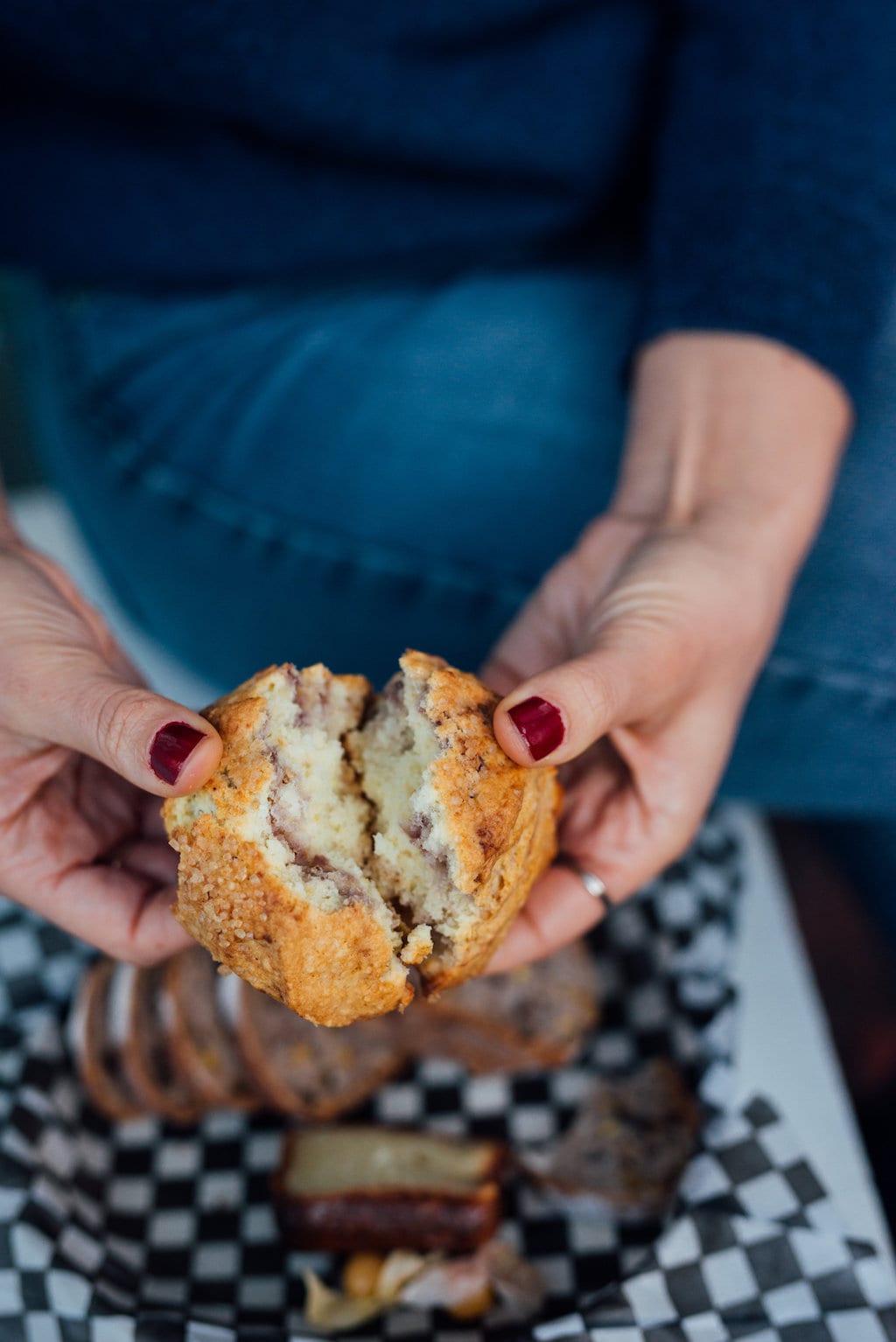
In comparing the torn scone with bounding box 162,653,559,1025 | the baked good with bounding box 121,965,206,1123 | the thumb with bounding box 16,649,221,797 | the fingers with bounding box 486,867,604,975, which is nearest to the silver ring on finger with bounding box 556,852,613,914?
the fingers with bounding box 486,867,604,975

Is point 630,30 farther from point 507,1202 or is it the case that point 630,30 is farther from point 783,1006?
point 507,1202

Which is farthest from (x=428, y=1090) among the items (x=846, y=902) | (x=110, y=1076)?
(x=846, y=902)

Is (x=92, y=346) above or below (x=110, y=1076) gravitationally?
above

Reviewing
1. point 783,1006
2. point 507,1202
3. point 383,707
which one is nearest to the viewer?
point 383,707

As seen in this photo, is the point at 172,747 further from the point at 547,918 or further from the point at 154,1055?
the point at 154,1055

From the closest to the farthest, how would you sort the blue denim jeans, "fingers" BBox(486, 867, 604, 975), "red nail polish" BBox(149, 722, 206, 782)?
"red nail polish" BBox(149, 722, 206, 782)
"fingers" BBox(486, 867, 604, 975)
the blue denim jeans

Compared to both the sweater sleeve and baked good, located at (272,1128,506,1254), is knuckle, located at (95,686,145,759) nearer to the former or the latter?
baked good, located at (272,1128,506,1254)
